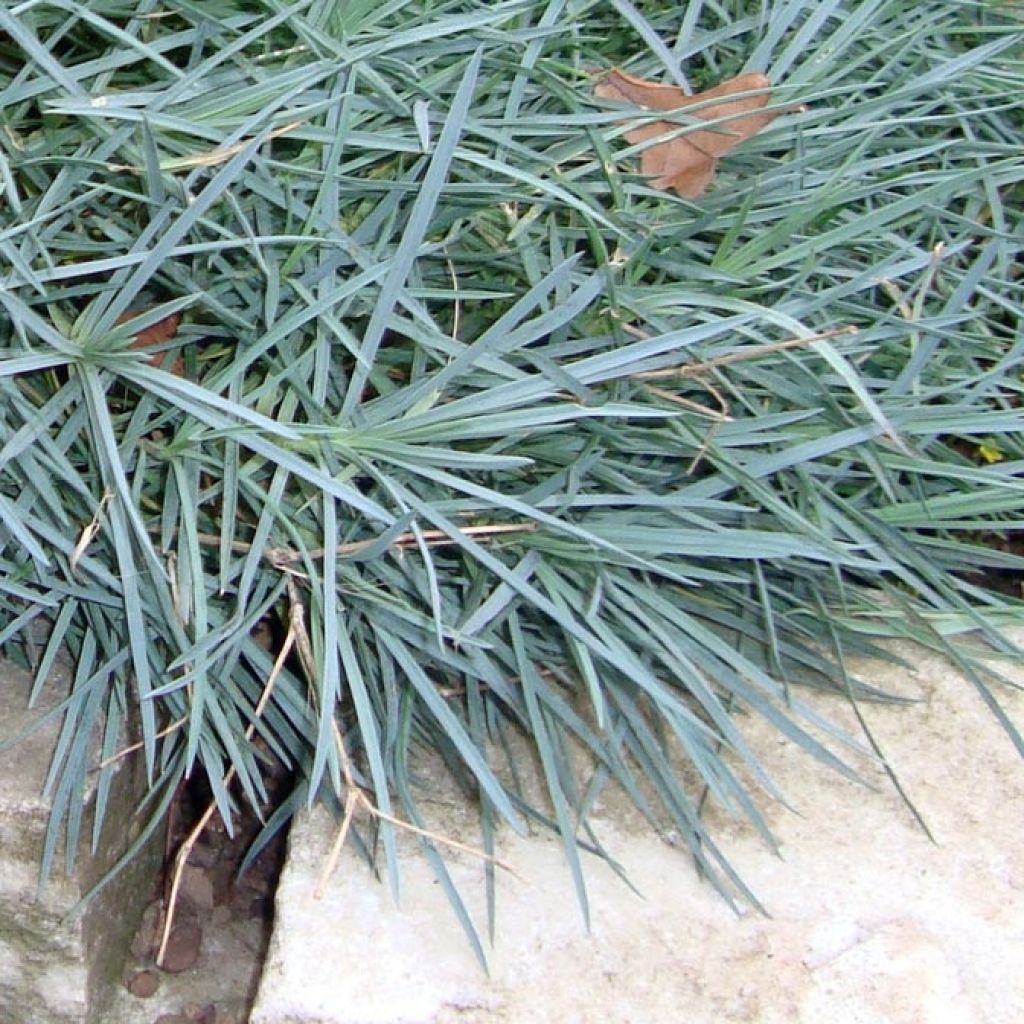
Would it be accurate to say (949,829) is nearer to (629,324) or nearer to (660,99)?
(629,324)

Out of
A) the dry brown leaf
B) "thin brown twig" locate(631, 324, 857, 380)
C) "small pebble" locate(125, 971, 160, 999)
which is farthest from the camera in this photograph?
"small pebble" locate(125, 971, 160, 999)

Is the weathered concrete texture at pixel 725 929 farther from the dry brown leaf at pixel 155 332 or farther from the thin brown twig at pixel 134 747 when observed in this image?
the dry brown leaf at pixel 155 332

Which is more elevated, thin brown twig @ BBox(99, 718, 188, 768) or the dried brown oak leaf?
the dried brown oak leaf

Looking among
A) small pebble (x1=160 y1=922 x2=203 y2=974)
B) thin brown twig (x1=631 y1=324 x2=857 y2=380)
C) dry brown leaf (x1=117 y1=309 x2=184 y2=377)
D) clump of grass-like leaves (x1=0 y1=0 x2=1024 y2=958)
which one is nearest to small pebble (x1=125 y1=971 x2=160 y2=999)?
small pebble (x1=160 y1=922 x2=203 y2=974)

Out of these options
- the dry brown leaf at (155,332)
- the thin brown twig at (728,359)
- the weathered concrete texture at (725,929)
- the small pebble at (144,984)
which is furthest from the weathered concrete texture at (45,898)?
the thin brown twig at (728,359)

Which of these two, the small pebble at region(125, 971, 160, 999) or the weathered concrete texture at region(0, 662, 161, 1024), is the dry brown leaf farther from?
the small pebble at region(125, 971, 160, 999)

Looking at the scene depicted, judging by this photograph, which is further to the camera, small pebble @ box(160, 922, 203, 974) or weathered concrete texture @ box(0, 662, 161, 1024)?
small pebble @ box(160, 922, 203, 974)
